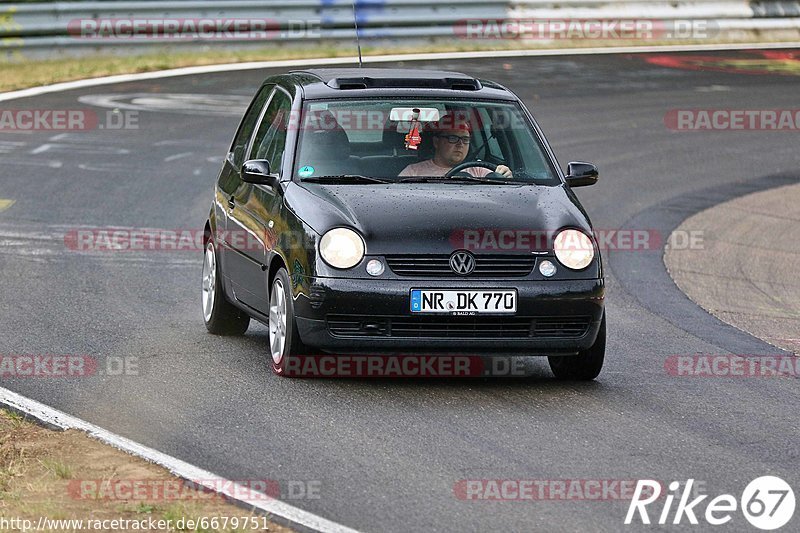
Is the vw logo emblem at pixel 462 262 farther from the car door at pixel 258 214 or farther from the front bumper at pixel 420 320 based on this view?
the car door at pixel 258 214

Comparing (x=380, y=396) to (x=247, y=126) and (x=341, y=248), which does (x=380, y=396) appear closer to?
(x=341, y=248)

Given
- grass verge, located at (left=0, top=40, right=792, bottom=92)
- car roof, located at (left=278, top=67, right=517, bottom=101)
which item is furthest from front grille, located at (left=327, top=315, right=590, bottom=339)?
grass verge, located at (left=0, top=40, right=792, bottom=92)

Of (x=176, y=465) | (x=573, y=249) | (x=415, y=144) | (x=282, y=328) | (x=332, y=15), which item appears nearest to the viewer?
(x=176, y=465)

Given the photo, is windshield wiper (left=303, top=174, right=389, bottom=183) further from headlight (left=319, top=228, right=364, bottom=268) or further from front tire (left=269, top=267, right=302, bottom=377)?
headlight (left=319, top=228, right=364, bottom=268)

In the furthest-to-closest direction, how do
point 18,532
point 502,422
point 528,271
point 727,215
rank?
point 727,215 < point 528,271 < point 502,422 < point 18,532

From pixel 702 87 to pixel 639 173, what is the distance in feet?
24.9

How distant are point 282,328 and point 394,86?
1.80m

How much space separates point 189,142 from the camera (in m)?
21.4

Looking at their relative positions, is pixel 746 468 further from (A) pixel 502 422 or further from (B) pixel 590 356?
(B) pixel 590 356

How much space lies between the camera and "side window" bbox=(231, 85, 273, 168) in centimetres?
1058

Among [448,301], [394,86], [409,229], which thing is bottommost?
[448,301]

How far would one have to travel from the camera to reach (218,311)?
10.4m

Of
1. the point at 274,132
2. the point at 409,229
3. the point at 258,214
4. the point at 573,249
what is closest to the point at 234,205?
the point at 274,132

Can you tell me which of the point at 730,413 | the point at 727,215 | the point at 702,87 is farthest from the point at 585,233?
the point at 702,87
